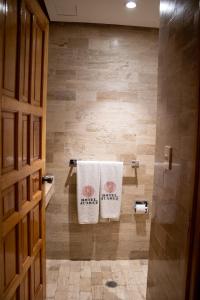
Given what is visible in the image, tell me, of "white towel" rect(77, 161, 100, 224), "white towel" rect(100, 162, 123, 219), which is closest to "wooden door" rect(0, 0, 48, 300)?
"white towel" rect(77, 161, 100, 224)

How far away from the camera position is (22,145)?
131 centimetres

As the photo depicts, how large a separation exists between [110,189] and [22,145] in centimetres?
132

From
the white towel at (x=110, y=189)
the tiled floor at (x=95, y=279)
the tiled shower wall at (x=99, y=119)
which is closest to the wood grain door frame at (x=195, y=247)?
the tiled floor at (x=95, y=279)

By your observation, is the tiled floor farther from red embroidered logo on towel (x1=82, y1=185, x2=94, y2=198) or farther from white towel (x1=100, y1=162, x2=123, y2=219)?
red embroidered logo on towel (x1=82, y1=185, x2=94, y2=198)

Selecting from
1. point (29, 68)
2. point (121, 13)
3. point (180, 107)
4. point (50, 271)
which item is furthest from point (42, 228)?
point (121, 13)

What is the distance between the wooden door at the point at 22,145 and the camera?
1.08 metres

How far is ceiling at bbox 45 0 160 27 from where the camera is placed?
195 centimetres

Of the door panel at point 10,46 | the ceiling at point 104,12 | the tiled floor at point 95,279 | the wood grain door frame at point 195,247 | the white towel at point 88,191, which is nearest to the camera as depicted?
the wood grain door frame at point 195,247

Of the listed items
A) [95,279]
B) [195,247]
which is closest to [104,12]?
[195,247]

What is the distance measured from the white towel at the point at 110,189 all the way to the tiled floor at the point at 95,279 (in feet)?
1.74

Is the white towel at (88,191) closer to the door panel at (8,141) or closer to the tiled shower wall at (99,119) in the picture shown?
the tiled shower wall at (99,119)

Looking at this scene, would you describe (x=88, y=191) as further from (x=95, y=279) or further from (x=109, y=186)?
(x=95, y=279)

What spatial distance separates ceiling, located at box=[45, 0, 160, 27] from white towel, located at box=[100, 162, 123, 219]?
52.9 inches

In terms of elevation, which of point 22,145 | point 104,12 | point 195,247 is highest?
point 104,12
